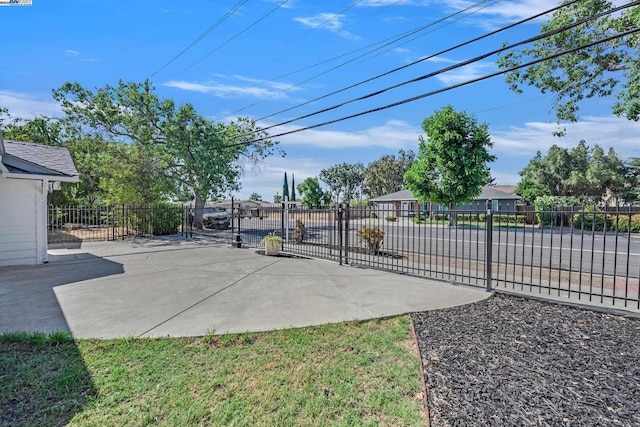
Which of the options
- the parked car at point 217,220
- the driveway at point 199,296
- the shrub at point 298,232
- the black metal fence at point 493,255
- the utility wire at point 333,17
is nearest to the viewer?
the driveway at point 199,296

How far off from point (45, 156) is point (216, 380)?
12.1 metres

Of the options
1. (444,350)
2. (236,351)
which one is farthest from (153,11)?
(444,350)

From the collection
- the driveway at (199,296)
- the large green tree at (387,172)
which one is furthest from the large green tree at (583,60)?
the large green tree at (387,172)

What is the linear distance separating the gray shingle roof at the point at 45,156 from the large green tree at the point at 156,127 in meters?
5.71

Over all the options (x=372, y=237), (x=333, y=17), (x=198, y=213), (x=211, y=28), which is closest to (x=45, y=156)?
(x=211, y=28)

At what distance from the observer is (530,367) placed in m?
3.30

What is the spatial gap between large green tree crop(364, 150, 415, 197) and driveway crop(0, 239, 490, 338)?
166 ft

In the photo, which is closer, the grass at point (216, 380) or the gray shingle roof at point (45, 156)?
the grass at point (216, 380)

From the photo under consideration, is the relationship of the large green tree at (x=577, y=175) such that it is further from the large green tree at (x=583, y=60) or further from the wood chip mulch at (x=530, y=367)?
the wood chip mulch at (x=530, y=367)

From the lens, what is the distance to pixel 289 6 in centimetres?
870

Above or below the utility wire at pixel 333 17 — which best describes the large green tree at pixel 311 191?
below

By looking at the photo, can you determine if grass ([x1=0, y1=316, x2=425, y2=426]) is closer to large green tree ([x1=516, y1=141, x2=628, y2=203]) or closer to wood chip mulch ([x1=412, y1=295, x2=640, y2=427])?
wood chip mulch ([x1=412, y1=295, x2=640, y2=427])

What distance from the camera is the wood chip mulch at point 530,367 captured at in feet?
8.53

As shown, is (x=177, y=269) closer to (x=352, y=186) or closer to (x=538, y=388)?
(x=538, y=388)
